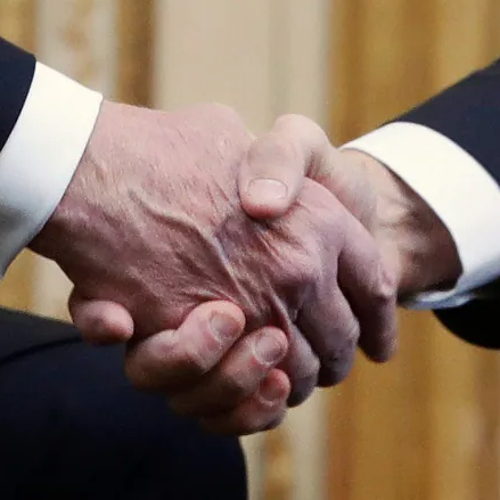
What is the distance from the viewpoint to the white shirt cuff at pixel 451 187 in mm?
751

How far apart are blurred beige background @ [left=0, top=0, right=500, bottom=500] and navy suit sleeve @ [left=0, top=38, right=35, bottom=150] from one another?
80 cm

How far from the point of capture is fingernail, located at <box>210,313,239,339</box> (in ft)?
1.98

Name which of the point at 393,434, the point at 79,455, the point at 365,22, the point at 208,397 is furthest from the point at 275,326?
the point at 365,22

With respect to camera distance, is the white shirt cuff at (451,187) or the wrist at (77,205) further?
the white shirt cuff at (451,187)

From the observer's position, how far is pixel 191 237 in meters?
0.61

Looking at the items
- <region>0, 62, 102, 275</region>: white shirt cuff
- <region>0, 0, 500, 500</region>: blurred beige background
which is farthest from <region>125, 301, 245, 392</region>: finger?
<region>0, 0, 500, 500</region>: blurred beige background

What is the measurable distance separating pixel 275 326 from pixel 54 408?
0.19 m

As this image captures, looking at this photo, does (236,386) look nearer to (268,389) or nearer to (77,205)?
(268,389)

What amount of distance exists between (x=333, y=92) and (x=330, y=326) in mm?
821

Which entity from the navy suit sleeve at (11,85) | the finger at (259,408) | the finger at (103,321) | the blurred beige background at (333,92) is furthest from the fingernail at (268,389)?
the blurred beige background at (333,92)

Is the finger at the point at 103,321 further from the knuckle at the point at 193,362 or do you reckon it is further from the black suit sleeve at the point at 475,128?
the black suit sleeve at the point at 475,128

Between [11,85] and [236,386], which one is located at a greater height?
[11,85]

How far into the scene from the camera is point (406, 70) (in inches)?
53.6

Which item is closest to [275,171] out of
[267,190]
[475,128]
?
[267,190]
